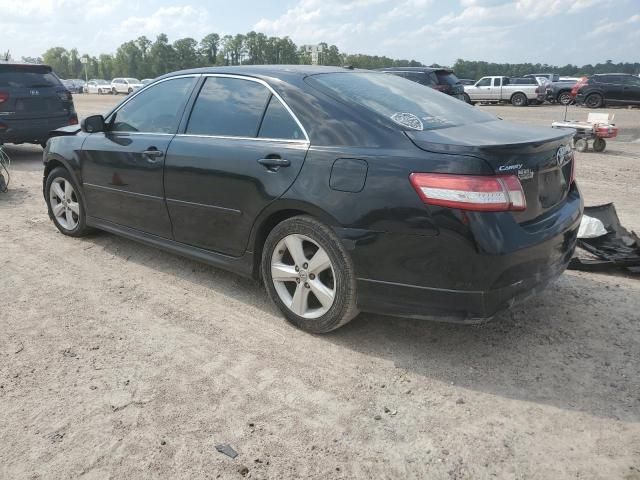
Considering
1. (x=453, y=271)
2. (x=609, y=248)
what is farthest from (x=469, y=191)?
(x=609, y=248)

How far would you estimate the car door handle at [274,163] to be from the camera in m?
3.44

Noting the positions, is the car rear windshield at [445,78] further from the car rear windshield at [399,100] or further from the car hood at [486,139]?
the car hood at [486,139]

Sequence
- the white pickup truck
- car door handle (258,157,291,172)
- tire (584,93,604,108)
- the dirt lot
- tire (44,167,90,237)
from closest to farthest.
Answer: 1. the dirt lot
2. car door handle (258,157,291,172)
3. tire (44,167,90,237)
4. tire (584,93,604,108)
5. the white pickup truck

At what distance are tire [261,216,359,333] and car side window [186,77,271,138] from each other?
0.78m

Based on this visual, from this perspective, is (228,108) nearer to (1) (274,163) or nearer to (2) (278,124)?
(2) (278,124)

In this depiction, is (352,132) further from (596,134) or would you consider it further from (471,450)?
Result: (596,134)

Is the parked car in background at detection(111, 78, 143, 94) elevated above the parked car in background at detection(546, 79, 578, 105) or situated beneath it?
elevated above

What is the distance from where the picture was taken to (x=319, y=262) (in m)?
3.37

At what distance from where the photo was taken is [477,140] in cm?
304

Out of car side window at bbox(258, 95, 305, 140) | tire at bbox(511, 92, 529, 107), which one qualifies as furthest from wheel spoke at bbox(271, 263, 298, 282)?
tire at bbox(511, 92, 529, 107)

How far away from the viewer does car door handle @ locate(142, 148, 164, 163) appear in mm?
4242

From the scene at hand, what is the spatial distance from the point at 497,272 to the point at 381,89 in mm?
1557

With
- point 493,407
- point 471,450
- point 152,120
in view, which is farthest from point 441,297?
point 152,120

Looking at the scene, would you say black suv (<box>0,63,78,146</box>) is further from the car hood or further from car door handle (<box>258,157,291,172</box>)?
the car hood
